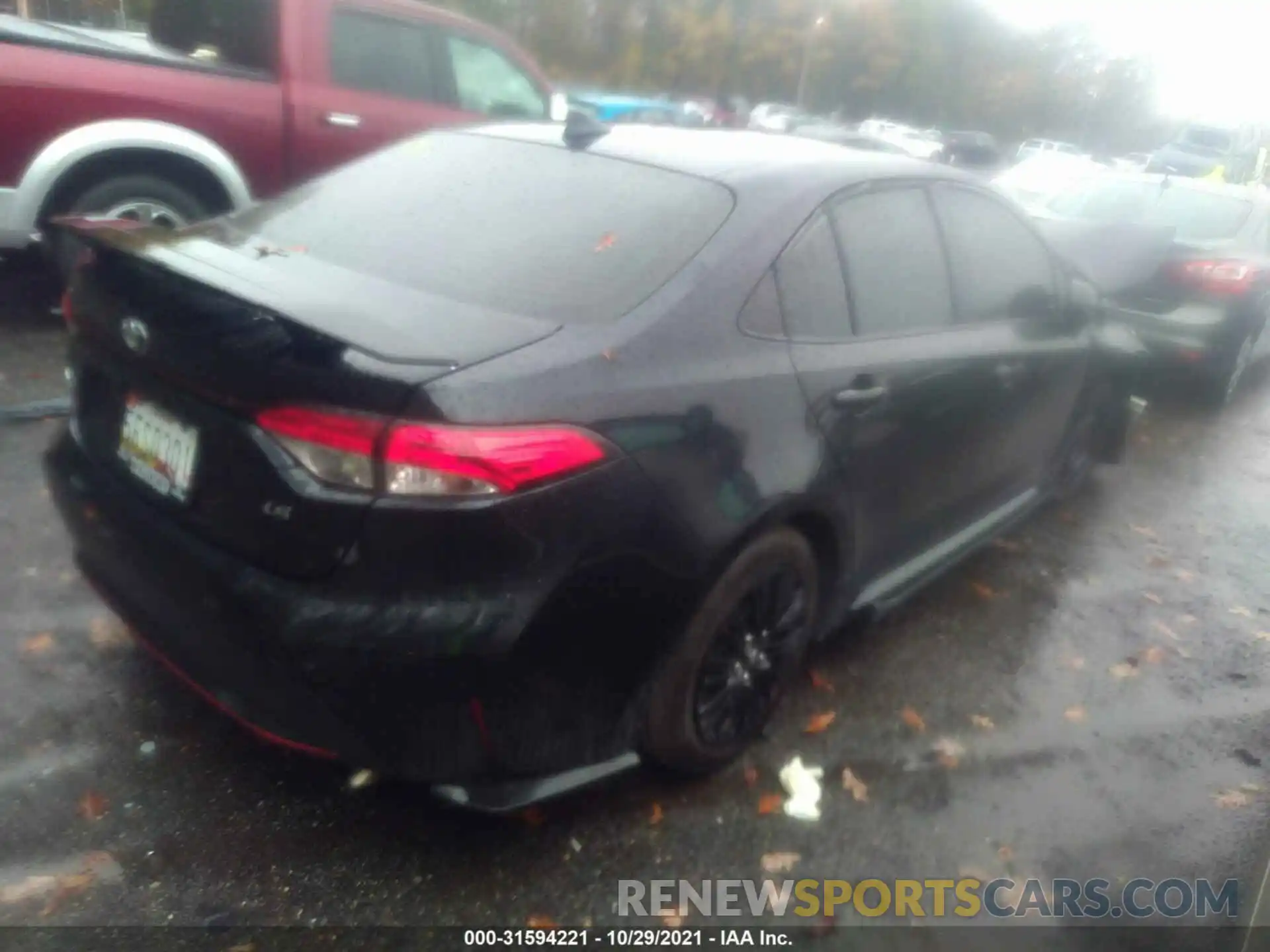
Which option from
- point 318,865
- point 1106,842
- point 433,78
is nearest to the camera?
point 318,865

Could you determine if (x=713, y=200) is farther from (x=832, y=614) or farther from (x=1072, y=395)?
(x=1072, y=395)

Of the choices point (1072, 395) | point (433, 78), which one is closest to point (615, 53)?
point (433, 78)

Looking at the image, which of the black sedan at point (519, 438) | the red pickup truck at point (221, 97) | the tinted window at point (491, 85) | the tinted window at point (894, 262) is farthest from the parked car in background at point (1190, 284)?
the black sedan at point (519, 438)

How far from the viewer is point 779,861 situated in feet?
9.29

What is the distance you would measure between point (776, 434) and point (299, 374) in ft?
3.83

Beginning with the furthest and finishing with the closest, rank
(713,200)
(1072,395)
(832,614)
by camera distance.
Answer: (1072,395)
(832,614)
(713,200)

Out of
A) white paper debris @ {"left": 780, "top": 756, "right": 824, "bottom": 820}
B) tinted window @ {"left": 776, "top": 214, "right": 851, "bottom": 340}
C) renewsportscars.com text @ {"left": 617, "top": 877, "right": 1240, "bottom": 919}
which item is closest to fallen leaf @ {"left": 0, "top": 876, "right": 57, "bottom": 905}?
renewsportscars.com text @ {"left": 617, "top": 877, "right": 1240, "bottom": 919}

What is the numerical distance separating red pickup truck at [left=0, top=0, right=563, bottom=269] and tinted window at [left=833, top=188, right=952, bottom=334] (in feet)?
12.4

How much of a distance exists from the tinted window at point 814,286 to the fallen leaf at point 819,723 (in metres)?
1.23

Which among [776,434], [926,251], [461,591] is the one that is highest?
[926,251]

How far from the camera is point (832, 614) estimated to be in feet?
10.9

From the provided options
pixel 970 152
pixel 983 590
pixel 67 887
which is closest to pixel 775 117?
pixel 970 152

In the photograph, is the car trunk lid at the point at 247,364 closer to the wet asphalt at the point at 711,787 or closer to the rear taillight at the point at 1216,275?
the wet asphalt at the point at 711,787

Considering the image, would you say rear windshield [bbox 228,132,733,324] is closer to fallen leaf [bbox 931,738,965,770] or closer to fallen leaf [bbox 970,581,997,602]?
fallen leaf [bbox 931,738,965,770]
